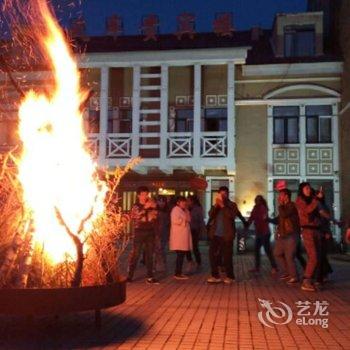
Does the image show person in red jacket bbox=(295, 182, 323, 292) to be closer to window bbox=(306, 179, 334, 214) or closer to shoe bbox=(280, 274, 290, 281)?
shoe bbox=(280, 274, 290, 281)

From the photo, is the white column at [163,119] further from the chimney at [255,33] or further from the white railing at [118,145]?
the chimney at [255,33]

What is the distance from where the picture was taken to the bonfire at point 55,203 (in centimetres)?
675

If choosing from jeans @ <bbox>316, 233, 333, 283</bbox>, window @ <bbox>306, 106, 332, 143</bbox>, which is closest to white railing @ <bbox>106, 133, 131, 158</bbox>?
window @ <bbox>306, 106, 332, 143</bbox>

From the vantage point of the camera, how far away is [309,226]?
34.0ft

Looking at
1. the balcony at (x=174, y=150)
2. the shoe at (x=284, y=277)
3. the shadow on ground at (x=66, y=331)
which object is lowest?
the shadow on ground at (x=66, y=331)

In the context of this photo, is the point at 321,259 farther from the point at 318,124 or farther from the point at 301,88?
the point at 301,88

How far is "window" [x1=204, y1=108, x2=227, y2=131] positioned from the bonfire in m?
16.0

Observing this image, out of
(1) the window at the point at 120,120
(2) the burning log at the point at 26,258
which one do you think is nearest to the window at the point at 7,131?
(1) the window at the point at 120,120

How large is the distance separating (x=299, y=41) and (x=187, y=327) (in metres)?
19.1

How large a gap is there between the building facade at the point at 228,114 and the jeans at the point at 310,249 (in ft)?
40.1

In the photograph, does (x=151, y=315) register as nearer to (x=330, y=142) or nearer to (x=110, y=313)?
(x=110, y=313)

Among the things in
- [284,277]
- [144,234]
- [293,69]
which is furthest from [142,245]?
[293,69]

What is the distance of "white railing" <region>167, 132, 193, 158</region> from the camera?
23.0 m

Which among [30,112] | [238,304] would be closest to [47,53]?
[30,112]
